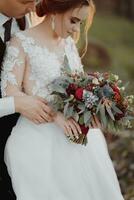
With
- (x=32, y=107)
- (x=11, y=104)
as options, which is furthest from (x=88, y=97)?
(x=11, y=104)

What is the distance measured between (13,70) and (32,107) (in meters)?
0.24

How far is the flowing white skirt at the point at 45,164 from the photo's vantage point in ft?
15.1

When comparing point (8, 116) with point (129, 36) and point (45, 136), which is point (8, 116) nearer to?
point (45, 136)

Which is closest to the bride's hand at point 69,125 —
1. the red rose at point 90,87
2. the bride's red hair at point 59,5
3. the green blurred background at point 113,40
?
the red rose at point 90,87

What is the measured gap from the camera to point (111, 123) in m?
4.48

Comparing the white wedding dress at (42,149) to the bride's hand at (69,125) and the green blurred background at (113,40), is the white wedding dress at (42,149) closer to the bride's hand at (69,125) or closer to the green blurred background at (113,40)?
the bride's hand at (69,125)

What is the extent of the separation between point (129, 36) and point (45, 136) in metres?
9.02

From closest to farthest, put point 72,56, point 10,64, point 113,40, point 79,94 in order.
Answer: point 79,94, point 10,64, point 72,56, point 113,40

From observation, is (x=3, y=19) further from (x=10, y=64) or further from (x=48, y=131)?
(x=48, y=131)

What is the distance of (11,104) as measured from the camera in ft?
14.5

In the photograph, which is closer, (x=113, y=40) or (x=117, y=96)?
(x=117, y=96)

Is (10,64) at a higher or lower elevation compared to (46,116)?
higher

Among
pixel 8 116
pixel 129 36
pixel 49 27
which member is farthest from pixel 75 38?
pixel 129 36

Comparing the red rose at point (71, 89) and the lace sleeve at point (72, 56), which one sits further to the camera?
the lace sleeve at point (72, 56)
